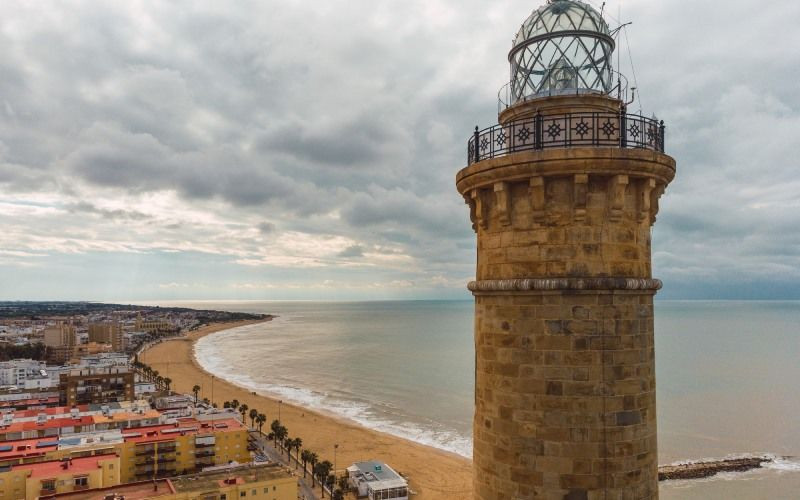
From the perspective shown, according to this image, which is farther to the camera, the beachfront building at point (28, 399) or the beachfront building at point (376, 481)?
the beachfront building at point (28, 399)

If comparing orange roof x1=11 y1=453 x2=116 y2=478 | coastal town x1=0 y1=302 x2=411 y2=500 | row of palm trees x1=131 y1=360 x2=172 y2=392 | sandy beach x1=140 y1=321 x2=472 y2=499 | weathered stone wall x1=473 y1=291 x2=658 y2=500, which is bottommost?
row of palm trees x1=131 y1=360 x2=172 y2=392

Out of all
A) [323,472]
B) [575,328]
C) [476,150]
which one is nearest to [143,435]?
[323,472]

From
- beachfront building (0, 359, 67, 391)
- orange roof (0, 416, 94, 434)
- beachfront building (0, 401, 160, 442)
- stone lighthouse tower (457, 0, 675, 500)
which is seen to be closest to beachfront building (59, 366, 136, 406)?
beachfront building (0, 359, 67, 391)

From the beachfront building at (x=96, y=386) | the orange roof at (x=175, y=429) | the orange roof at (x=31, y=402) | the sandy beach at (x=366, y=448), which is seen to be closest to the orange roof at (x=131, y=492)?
the orange roof at (x=175, y=429)

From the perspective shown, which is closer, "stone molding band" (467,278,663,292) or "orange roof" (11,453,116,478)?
"stone molding band" (467,278,663,292)

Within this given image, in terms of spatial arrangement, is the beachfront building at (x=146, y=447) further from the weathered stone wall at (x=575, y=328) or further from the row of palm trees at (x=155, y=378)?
the weathered stone wall at (x=575, y=328)

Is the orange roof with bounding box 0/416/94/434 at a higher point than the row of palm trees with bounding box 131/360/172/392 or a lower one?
higher

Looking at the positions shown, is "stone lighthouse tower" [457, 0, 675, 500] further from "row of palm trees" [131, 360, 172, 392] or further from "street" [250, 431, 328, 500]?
"row of palm trees" [131, 360, 172, 392]

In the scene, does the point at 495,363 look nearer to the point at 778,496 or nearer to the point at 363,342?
the point at 778,496
